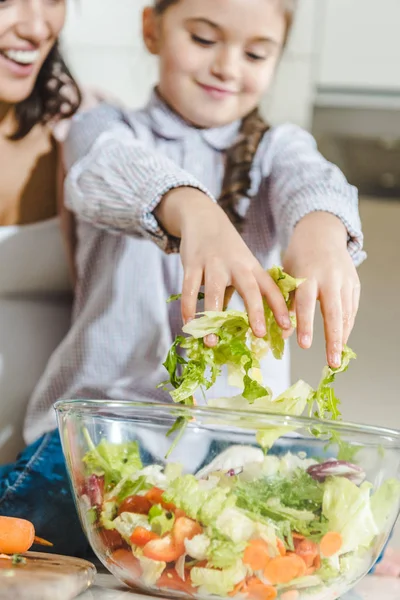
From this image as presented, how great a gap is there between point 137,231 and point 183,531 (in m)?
0.41

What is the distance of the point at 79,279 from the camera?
1147 mm

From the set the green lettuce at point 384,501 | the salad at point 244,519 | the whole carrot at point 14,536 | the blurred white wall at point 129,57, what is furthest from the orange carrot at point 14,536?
the blurred white wall at point 129,57

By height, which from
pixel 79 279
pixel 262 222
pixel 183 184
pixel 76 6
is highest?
pixel 76 6

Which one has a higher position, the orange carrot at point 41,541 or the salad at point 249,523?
the salad at point 249,523

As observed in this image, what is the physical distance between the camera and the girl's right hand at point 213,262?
71cm

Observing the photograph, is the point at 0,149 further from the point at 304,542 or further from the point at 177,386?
the point at 304,542

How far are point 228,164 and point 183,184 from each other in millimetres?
287

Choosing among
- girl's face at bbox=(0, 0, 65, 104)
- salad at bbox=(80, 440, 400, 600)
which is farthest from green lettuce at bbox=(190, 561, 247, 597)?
girl's face at bbox=(0, 0, 65, 104)

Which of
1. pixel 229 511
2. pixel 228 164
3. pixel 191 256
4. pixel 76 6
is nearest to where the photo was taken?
pixel 229 511

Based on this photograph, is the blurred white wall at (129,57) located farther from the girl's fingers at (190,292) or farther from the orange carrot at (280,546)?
the orange carrot at (280,546)

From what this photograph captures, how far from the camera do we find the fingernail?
0.67 m

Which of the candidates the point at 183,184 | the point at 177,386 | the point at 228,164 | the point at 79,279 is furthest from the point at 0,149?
the point at 177,386

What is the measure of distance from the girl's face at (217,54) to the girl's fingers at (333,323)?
0.46 metres

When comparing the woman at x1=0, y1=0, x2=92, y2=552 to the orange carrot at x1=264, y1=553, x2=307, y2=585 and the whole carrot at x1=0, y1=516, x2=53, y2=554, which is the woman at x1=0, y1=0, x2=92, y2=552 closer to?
the whole carrot at x1=0, y1=516, x2=53, y2=554
